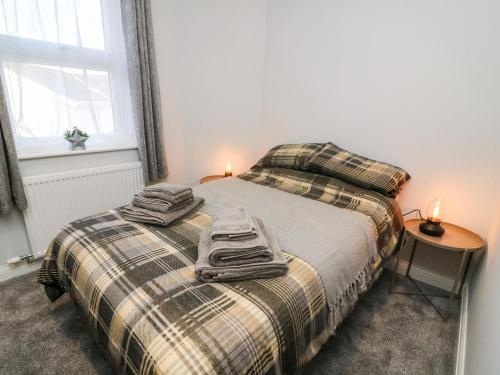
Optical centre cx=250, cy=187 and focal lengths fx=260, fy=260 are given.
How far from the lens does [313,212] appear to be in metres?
1.59

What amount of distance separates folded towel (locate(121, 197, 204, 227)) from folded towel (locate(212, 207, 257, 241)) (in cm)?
32

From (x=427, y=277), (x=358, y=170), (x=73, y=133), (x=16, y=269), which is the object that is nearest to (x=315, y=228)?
(x=358, y=170)

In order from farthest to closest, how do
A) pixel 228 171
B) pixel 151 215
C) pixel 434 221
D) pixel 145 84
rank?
pixel 228 171 < pixel 145 84 < pixel 434 221 < pixel 151 215

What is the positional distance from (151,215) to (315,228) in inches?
34.1

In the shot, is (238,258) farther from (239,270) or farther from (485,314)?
(485,314)

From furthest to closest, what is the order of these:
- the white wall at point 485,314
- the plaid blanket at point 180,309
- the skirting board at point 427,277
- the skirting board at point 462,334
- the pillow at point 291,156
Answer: the pillow at point 291,156 < the skirting board at point 427,277 < the skirting board at point 462,334 < the white wall at point 485,314 < the plaid blanket at point 180,309

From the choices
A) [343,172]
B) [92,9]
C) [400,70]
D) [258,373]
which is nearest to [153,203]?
[258,373]

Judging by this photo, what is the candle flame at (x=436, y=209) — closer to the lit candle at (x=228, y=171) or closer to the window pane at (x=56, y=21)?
the lit candle at (x=228, y=171)

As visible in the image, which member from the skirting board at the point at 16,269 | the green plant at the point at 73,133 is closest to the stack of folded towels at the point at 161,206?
the green plant at the point at 73,133

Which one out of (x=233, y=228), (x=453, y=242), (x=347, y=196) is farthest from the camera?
(x=347, y=196)

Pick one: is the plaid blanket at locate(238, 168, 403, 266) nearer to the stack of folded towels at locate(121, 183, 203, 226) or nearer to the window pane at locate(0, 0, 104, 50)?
the stack of folded towels at locate(121, 183, 203, 226)

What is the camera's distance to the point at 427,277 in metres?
1.97

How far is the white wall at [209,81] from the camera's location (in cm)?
235

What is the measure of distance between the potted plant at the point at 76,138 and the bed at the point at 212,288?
872 mm
